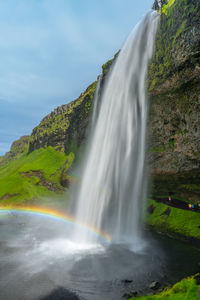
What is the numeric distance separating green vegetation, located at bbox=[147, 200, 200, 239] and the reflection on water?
4.02 metres

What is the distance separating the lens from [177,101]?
1110 inches

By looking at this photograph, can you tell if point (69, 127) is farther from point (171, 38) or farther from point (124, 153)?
point (171, 38)

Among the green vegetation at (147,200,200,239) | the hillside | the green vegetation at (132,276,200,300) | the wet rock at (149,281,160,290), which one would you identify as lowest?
the wet rock at (149,281,160,290)

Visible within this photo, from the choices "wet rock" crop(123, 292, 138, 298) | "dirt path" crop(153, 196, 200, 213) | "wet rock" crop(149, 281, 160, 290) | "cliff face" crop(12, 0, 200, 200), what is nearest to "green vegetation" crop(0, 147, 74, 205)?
"dirt path" crop(153, 196, 200, 213)

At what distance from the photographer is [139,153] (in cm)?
3334

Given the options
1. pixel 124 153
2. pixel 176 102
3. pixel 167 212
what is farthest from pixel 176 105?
pixel 167 212

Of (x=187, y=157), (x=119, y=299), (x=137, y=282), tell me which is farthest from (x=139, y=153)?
(x=119, y=299)

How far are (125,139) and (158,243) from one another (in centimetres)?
1829

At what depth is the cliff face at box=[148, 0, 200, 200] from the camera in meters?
25.0

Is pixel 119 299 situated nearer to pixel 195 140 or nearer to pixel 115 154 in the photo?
pixel 195 140

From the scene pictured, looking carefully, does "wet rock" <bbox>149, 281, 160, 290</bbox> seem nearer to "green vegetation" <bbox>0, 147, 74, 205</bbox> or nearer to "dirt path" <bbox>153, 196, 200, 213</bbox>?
"dirt path" <bbox>153, 196, 200, 213</bbox>

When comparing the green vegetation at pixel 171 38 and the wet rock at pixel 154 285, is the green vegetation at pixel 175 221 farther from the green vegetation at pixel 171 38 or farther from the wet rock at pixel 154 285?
the green vegetation at pixel 171 38

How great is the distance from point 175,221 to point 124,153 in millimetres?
14925

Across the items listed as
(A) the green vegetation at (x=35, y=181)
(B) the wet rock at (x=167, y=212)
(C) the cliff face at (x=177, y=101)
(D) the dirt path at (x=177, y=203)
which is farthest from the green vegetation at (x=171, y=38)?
(A) the green vegetation at (x=35, y=181)
